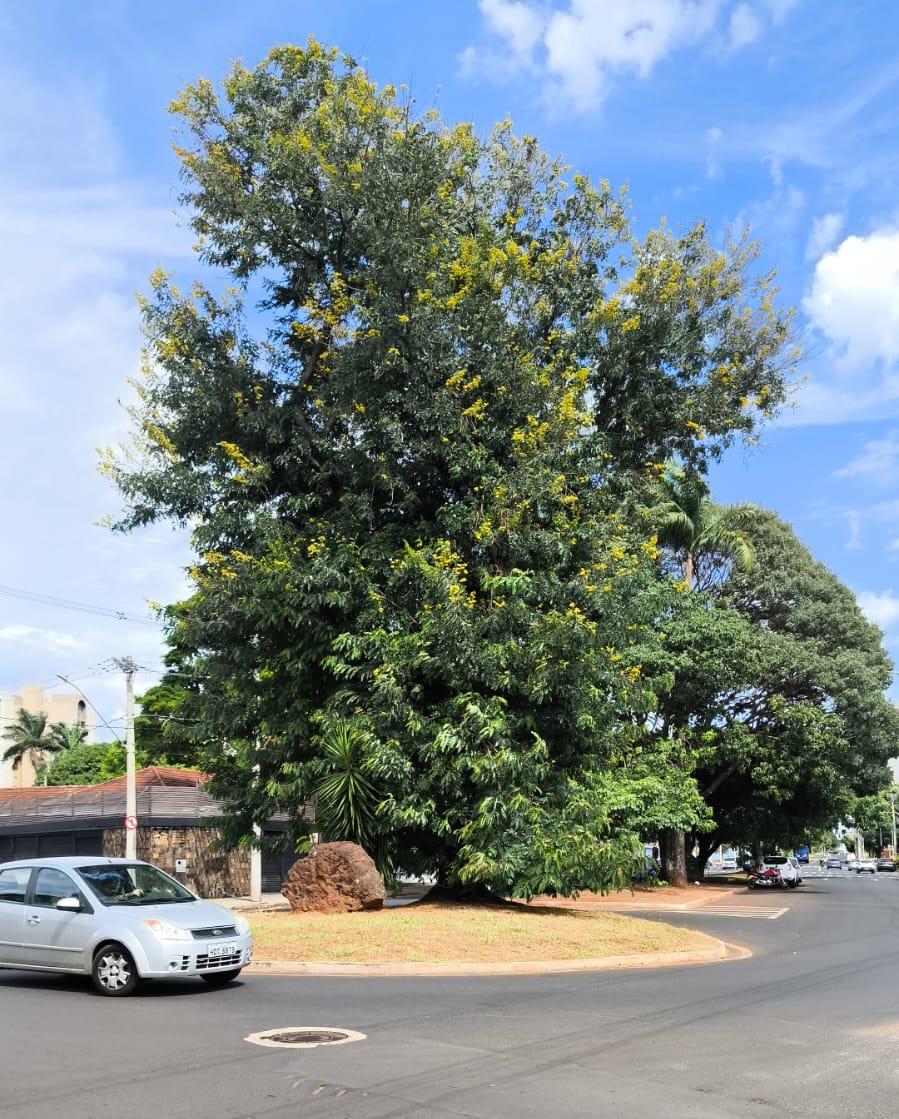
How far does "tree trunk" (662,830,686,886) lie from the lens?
42.8 meters

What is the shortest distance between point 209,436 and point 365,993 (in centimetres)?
1374

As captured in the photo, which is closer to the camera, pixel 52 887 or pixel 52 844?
pixel 52 887

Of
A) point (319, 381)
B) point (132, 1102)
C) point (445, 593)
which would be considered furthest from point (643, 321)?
point (132, 1102)

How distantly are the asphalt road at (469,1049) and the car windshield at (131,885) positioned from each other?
3.05 feet

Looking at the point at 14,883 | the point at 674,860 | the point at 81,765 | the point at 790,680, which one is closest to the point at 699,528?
the point at 790,680

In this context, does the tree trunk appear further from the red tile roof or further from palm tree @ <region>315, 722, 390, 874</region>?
palm tree @ <region>315, 722, 390, 874</region>

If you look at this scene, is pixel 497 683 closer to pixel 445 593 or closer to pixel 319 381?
pixel 445 593

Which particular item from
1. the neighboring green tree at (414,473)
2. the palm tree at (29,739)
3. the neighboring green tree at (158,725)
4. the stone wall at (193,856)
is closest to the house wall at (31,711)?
the palm tree at (29,739)

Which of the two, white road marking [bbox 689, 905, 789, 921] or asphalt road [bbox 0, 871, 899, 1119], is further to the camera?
white road marking [bbox 689, 905, 789, 921]

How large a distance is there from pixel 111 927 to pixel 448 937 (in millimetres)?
5587

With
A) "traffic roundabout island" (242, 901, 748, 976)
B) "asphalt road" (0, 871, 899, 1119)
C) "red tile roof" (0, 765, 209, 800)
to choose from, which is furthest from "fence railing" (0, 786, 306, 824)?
"asphalt road" (0, 871, 899, 1119)

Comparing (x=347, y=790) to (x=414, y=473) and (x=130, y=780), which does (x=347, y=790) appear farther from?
(x=130, y=780)

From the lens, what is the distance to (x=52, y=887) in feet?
39.0

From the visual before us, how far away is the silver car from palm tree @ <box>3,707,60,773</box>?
92852mm
